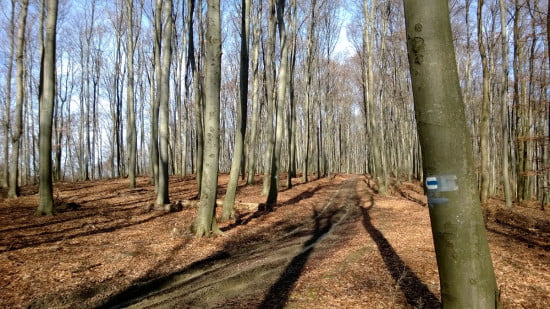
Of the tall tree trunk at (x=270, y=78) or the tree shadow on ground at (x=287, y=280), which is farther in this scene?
the tall tree trunk at (x=270, y=78)

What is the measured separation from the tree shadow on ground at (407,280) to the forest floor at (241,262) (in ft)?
0.06

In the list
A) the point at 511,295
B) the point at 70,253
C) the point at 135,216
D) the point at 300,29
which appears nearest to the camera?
the point at 511,295

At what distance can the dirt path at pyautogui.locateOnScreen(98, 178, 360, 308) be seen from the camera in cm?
469

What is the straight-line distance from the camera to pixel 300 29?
78.1 ft

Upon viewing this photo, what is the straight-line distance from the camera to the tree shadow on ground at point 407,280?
4229 mm

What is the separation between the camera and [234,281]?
5.52 meters

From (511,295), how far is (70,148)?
50572 mm

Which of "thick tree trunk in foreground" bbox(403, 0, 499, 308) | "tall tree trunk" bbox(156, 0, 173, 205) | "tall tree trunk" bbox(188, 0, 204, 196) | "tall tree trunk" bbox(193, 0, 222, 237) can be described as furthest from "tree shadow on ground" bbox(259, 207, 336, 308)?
"tall tree trunk" bbox(188, 0, 204, 196)

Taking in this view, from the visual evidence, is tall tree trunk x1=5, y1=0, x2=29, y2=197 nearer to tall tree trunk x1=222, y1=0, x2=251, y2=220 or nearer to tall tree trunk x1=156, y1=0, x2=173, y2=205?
tall tree trunk x1=156, y1=0, x2=173, y2=205

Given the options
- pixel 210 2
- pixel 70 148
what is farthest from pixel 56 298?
pixel 70 148

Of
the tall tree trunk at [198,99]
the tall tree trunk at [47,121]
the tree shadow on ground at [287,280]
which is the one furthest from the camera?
the tall tree trunk at [198,99]

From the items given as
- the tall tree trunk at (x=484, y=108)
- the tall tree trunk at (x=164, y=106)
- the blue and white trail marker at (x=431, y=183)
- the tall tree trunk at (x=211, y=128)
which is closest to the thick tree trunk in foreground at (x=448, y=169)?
the blue and white trail marker at (x=431, y=183)

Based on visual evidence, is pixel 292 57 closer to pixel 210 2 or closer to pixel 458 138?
pixel 210 2

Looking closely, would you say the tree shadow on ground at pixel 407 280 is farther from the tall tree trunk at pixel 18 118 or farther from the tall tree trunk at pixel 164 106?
the tall tree trunk at pixel 18 118
